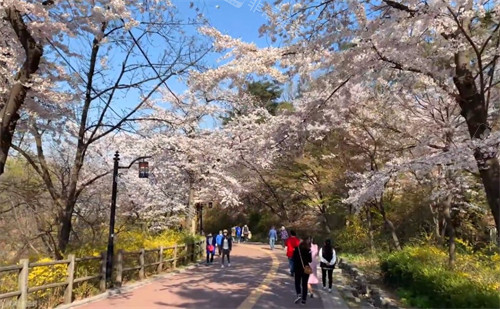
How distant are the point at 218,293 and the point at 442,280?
5.35 meters

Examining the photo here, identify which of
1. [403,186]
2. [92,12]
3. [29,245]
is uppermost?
[92,12]

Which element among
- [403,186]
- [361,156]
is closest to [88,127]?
[361,156]

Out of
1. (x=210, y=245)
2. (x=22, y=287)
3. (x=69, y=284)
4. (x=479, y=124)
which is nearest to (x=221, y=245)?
(x=210, y=245)

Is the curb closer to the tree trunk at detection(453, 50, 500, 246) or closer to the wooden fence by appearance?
the wooden fence

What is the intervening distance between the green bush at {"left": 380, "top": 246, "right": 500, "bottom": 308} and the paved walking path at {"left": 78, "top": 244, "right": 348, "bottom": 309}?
1.75 meters

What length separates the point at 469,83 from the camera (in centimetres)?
770

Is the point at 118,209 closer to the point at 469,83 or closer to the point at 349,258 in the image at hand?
the point at 349,258

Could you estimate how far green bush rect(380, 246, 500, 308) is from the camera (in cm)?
730

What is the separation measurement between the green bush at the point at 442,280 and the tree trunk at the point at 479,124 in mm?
1180

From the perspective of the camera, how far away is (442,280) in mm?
8617

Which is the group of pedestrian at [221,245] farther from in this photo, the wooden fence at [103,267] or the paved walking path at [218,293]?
the paved walking path at [218,293]

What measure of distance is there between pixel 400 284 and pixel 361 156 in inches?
309

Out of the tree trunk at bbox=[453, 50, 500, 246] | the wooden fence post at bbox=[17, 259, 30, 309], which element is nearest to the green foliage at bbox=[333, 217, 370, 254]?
the tree trunk at bbox=[453, 50, 500, 246]

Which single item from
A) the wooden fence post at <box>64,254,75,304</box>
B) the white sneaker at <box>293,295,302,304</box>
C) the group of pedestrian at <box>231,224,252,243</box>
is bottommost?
the white sneaker at <box>293,295,302,304</box>
